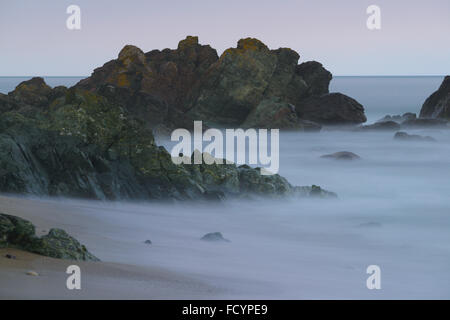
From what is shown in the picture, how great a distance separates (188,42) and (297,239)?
21.3m

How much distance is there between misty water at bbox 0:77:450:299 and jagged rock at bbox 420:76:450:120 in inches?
624

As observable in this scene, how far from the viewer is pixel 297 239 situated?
8.84 m

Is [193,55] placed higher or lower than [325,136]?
higher

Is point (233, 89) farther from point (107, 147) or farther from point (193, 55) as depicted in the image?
point (107, 147)

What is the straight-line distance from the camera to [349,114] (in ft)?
92.8

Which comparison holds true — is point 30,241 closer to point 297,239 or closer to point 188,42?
point 297,239

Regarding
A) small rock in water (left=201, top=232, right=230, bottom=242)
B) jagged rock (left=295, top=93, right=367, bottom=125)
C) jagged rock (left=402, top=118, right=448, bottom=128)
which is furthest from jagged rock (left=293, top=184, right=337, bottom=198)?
jagged rock (left=402, top=118, right=448, bottom=128)

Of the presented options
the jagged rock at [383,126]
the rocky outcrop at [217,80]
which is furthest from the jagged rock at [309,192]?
the jagged rock at [383,126]

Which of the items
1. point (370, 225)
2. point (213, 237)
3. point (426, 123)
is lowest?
point (213, 237)

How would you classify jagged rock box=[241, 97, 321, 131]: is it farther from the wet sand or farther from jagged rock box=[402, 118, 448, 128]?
the wet sand

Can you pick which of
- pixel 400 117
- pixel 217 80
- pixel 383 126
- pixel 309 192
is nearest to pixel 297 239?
pixel 309 192
